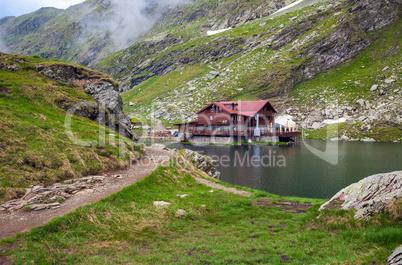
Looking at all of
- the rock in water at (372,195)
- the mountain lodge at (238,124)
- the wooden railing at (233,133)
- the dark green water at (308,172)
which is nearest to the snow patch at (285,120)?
the mountain lodge at (238,124)

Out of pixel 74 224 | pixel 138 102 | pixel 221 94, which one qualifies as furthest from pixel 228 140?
pixel 138 102

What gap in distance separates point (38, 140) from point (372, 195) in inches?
1103

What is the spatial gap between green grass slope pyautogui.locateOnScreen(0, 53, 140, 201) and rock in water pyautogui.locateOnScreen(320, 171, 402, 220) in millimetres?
22152

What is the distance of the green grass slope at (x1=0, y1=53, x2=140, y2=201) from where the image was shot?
1721 cm

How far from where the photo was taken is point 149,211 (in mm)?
16359

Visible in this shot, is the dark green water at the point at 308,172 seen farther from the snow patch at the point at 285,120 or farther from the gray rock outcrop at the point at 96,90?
the snow patch at the point at 285,120

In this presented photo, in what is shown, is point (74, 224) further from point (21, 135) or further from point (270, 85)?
point (270, 85)

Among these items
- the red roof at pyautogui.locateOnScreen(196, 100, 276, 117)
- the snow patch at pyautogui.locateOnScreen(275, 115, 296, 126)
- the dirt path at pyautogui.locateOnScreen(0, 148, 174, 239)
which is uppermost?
the red roof at pyautogui.locateOnScreen(196, 100, 276, 117)

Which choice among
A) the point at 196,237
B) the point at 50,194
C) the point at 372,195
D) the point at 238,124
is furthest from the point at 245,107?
the point at 50,194

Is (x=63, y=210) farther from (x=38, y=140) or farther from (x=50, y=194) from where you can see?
(x=38, y=140)

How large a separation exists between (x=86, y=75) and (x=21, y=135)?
92.2 feet

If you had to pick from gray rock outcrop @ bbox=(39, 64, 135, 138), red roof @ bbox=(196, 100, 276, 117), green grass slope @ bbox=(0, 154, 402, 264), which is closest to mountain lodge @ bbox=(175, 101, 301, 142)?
red roof @ bbox=(196, 100, 276, 117)

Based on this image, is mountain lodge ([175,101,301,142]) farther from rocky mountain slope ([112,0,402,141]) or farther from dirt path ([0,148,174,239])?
dirt path ([0,148,174,239])

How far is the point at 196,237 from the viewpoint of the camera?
13.5 metres
